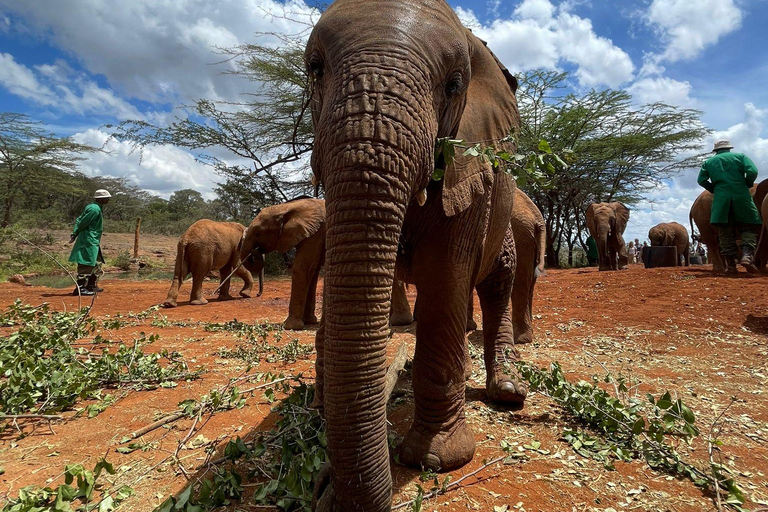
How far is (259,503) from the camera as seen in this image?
1983 millimetres

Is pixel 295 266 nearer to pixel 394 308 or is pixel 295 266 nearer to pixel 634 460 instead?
pixel 394 308

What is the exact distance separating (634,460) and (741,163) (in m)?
9.05

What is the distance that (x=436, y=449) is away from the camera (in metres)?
2.24

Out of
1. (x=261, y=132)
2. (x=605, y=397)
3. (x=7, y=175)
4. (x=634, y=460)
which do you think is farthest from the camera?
(x=7, y=175)

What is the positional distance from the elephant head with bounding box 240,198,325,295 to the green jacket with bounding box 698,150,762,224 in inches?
311

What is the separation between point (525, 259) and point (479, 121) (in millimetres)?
3455

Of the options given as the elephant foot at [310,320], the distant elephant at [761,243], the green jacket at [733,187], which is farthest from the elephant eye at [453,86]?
the green jacket at [733,187]

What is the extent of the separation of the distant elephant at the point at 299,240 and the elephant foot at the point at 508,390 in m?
4.29

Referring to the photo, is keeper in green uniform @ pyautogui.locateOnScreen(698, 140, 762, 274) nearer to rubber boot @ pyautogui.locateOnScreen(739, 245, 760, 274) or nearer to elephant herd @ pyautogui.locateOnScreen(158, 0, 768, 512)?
rubber boot @ pyautogui.locateOnScreen(739, 245, 760, 274)

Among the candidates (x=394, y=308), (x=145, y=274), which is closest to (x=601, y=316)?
(x=394, y=308)

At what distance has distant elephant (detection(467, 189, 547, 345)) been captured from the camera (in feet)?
17.4

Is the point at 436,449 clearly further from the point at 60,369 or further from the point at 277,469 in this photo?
the point at 60,369

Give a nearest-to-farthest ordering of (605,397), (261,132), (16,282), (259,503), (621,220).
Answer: (259,503) < (605,397) < (16,282) < (621,220) < (261,132)

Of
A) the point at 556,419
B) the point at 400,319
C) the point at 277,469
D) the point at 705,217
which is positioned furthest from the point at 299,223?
the point at 705,217
